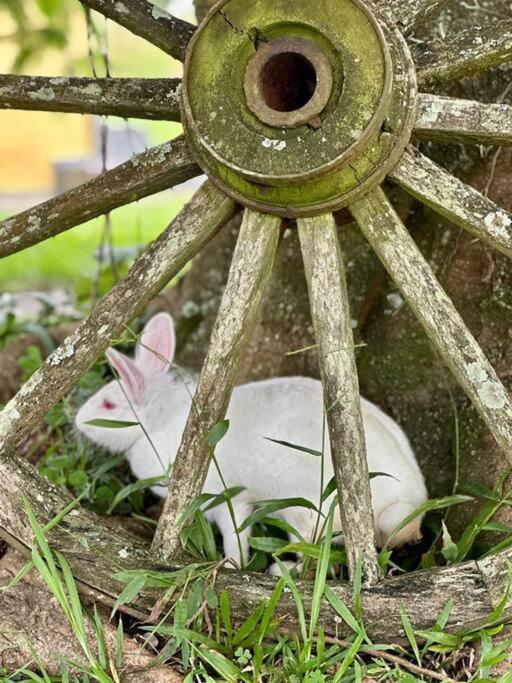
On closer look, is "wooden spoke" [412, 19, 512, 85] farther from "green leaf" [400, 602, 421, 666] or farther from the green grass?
the green grass

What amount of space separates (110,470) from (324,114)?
1.73 m

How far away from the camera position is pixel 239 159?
212 centimetres

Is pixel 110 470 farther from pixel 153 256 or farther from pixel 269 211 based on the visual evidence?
pixel 269 211

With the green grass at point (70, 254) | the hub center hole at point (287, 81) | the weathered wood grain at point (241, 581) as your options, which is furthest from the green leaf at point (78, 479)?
the green grass at point (70, 254)

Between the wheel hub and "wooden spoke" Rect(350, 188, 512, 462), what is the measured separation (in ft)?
0.33

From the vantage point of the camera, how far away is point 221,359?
7.50 feet

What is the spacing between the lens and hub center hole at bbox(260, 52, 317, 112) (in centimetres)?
214

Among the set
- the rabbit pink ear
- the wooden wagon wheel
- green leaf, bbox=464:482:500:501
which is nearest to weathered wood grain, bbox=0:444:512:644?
the wooden wagon wheel

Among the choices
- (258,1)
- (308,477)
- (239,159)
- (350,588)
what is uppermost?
(258,1)

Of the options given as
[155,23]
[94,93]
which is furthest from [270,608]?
[155,23]

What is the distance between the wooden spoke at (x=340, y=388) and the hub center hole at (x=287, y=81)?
306 millimetres

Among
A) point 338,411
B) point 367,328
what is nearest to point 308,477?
point 338,411

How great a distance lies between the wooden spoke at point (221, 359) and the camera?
2.28 meters

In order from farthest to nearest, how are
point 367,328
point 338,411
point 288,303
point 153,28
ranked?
point 288,303, point 367,328, point 153,28, point 338,411
